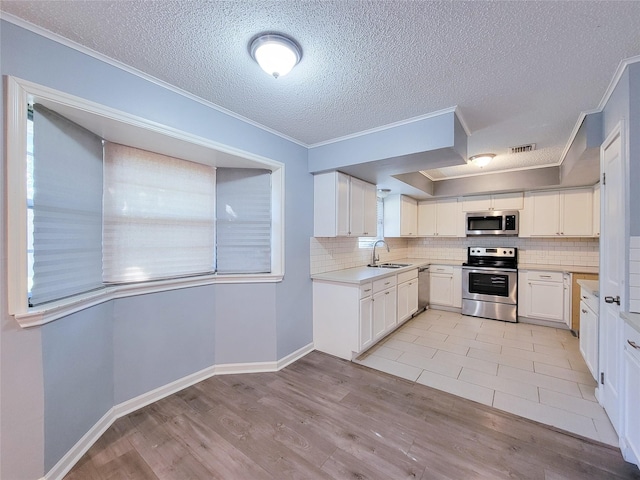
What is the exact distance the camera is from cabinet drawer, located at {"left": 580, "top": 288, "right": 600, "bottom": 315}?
2.27 m

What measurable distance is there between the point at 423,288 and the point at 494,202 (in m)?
1.94

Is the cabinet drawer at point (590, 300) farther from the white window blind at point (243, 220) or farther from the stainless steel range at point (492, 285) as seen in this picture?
the white window blind at point (243, 220)

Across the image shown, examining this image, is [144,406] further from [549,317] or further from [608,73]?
[549,317]

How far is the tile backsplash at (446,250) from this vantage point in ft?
11.5

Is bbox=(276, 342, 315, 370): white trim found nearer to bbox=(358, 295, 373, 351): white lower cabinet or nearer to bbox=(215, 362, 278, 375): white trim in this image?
bbox=(215, 362, 278, 375): white trim

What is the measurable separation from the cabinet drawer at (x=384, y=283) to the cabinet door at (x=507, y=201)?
2479 mm

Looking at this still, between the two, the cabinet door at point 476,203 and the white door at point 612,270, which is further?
the cabinet door at point 476,203

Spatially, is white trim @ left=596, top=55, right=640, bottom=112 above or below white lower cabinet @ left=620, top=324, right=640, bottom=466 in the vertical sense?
above

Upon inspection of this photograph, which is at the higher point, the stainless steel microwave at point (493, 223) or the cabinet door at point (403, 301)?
the stainless steel microwave at point (493, 223)

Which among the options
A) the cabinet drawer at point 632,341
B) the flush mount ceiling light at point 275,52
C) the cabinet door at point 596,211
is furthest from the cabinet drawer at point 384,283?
the cabinet door at point 596,211

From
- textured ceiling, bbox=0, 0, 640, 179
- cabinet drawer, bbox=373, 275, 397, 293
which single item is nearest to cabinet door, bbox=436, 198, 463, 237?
cabinet drawer, bbox=373, 275, 397, 293

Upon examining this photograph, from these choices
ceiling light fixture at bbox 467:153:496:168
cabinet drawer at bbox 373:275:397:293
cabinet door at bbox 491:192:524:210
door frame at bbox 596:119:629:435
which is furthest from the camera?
cabinet door at bbox 491:192:524:210

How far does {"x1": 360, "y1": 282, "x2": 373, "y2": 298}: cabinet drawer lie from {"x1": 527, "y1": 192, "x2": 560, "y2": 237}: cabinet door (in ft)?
10.4

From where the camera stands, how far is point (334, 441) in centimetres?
179
